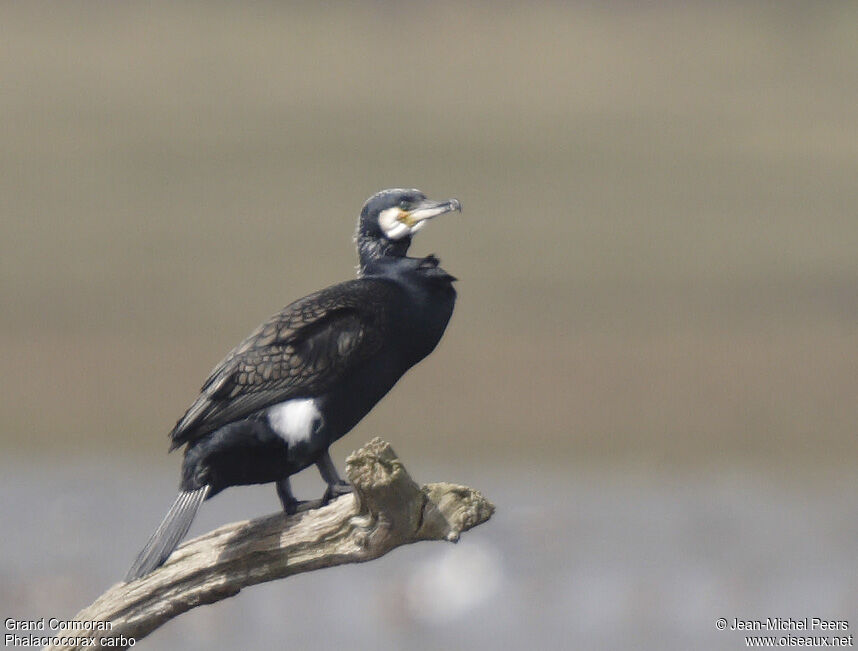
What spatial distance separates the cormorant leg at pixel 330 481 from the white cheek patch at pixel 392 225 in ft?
3.22

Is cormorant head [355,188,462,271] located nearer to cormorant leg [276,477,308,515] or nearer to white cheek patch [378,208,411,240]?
white cheek patch [378,208,411,240]

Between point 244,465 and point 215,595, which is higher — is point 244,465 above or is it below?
above

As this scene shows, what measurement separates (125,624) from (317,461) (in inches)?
42.4

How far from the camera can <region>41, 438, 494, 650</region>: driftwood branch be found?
5480mm

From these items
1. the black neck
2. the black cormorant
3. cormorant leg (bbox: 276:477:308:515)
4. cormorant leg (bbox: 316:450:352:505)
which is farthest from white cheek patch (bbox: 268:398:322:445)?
the black neck

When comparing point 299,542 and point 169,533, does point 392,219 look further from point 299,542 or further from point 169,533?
point 169,533

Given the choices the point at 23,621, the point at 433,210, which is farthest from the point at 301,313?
the point at 23,621

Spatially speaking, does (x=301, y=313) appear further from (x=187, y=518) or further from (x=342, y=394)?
(x=187, y=518)

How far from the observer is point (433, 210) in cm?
623

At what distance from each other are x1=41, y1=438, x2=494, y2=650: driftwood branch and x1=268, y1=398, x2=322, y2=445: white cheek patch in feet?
1.04

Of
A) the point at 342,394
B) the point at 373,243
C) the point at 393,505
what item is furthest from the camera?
the point at 373,243

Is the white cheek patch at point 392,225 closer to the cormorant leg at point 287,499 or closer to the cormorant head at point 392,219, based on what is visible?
the cormorant head at point 392,219

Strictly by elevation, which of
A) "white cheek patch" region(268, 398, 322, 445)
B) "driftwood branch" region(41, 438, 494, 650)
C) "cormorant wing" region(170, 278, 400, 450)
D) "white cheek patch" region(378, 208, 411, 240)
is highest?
"white cheek patch" region(378, 208, 411, 240)

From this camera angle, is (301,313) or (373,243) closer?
(301,313)
